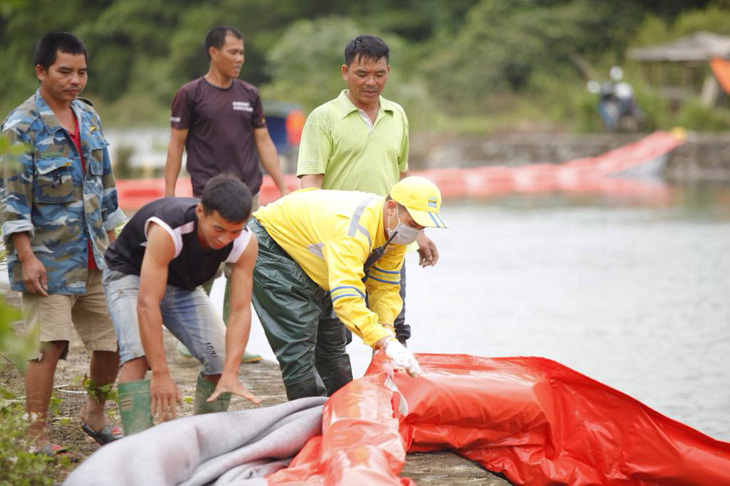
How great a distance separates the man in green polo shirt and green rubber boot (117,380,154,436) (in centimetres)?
171

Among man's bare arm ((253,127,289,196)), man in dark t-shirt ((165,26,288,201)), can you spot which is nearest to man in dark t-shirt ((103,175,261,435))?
man in dark t-shirt ((165,26,288,201))

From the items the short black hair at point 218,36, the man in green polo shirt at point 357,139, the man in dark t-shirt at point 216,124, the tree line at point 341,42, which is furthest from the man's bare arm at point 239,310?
the tree line at point 341,42

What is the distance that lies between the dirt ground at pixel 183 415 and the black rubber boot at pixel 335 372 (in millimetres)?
419

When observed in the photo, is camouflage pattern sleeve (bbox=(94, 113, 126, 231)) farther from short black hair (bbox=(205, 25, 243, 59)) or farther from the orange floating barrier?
the orange floating barrier

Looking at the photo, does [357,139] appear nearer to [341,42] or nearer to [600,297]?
[600,297]

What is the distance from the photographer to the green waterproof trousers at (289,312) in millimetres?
4762

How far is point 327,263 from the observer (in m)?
4.57

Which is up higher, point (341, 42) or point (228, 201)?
point (341, 42)

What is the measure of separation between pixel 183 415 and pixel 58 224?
48.8 inches

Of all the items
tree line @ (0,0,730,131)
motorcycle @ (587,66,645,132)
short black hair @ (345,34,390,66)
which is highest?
tree line @ (0,0,730,131)

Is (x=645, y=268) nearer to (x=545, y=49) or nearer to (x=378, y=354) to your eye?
(x=378, y=354)

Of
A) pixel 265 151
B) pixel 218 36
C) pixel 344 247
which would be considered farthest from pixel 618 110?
pixel 344 247

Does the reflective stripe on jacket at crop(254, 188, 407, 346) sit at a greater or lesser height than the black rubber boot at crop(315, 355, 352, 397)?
greater

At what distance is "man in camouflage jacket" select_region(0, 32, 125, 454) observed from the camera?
420 centimetres
